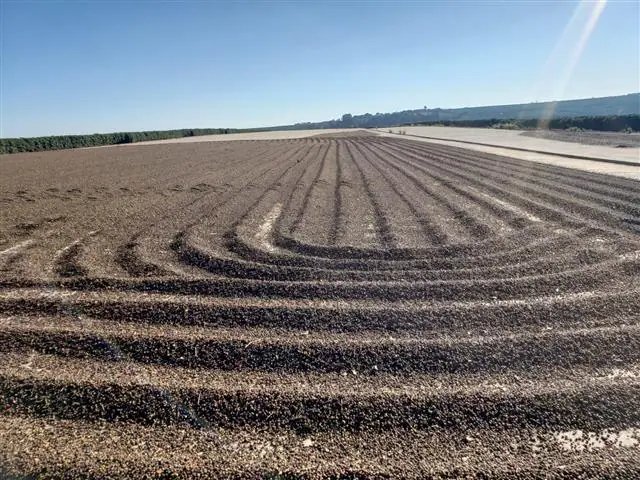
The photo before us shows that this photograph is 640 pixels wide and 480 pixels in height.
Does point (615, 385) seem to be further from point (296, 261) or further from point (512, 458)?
point (296, 261)

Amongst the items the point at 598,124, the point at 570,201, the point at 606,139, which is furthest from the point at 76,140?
the point at 598,124

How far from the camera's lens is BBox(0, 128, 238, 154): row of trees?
49500 millimetres

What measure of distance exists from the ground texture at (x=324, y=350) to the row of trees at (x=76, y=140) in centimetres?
5053

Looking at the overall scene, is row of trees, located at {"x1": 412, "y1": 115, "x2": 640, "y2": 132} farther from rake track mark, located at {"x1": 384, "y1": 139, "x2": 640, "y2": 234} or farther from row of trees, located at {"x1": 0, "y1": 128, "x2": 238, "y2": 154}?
row of trees, located at {"x1": 0, "y1": 128, "x2": 238, "y2": 154}

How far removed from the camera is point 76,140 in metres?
59.0

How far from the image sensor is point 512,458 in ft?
9.39

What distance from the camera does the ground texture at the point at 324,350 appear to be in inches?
116

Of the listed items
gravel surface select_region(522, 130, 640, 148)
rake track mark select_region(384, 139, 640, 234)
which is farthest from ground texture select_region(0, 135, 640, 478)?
gravel surface select_region(522, 130, 640, 148)

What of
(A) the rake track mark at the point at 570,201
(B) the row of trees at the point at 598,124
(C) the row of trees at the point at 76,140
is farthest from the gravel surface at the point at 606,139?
(C) the row of trees at the point at 76,140

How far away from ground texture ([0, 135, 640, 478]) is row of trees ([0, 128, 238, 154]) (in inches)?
1990

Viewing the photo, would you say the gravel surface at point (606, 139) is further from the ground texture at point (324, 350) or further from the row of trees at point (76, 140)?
the row of trees at point (76, 140)

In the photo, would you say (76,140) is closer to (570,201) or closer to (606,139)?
(606,139)

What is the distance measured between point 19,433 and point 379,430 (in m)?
2.57

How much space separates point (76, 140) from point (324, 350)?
215 feet
